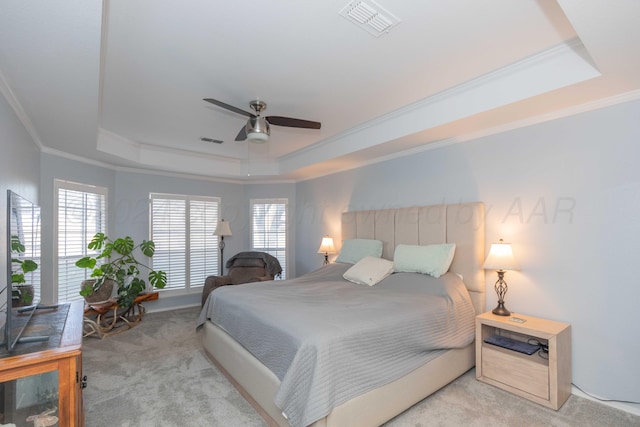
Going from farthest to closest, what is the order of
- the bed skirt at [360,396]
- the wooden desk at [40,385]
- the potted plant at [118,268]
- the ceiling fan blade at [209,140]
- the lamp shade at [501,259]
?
the ceiling fan blade at [209,140], the potted plant at [118,268], the lamp shade at [501,259], the bed skirt at [360,396], the wooden desk at [40,385]

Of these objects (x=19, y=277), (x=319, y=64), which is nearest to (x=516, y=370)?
(x=319, y=64)

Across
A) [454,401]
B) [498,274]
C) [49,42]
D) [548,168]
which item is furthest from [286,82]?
[454,401]

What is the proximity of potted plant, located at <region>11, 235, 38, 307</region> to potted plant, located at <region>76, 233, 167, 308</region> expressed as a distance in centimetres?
243

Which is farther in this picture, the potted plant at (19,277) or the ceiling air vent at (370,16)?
the ceiling air vent at (370,16)

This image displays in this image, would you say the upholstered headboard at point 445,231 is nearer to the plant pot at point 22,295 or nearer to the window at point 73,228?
the plant pot at point 22,295

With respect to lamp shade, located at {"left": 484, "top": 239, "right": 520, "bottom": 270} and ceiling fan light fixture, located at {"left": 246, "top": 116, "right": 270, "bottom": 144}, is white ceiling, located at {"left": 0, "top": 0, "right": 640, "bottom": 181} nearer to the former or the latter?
ceiling fan light fixture, located at {"left": 246, "top": 116, "right": 270, "bottom": 144}

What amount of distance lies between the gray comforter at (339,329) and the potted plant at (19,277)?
1.37 meters

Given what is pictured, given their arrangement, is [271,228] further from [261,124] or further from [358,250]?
[261,124]

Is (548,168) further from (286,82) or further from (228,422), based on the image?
(228,422)

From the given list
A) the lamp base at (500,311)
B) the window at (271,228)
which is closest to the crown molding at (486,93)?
the lamp base at (500,311)

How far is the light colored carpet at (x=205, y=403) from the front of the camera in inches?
86.3

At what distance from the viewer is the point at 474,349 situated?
9.68ft

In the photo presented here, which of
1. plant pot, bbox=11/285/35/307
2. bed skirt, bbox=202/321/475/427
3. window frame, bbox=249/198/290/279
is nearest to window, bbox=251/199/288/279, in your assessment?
window frame, bbox=249/198/290/279

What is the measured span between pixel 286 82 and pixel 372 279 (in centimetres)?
218
